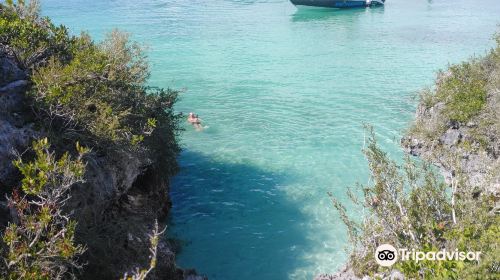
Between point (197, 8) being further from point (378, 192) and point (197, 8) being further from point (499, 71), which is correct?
point (378, 192)

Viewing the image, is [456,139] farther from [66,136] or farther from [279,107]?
[66,136]

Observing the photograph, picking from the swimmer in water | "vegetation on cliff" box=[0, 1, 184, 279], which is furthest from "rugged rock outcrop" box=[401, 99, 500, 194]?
the swimmer in water

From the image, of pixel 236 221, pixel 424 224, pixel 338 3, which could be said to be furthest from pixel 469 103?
pixel 338 3

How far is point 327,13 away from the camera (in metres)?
73.7

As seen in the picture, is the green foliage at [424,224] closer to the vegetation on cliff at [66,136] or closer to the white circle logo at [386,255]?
the white circle logo at [386,255]

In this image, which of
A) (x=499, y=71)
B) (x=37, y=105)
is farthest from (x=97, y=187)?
(x=499, y=71)

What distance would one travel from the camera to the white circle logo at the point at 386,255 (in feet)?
31.4

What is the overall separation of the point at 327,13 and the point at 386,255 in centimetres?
6907

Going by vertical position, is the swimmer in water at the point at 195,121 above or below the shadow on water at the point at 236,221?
above

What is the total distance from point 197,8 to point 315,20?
20654mm

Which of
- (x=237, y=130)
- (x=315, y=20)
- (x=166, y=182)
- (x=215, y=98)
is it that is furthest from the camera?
(x=315, y=20)

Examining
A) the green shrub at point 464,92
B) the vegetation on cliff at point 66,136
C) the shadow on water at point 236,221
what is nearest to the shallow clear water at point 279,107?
the shadow on water at point 236,221

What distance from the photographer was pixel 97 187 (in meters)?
11.9

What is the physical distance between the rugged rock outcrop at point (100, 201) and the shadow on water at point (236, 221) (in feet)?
8.01
